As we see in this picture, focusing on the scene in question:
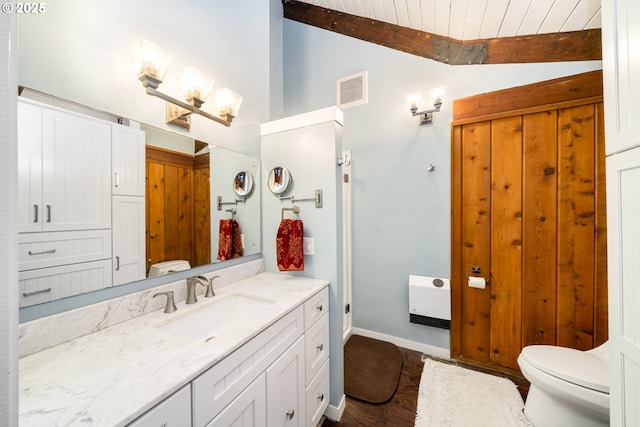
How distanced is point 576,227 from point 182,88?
2.65 metres

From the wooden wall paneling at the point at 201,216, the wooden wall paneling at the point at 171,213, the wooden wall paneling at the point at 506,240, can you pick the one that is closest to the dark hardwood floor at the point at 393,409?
the wooden wall paneling at the point at 506,240

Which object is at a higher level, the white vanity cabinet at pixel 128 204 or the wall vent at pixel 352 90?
the wall vent at pixel 352 90

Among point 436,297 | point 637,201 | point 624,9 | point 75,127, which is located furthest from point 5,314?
point 436,297

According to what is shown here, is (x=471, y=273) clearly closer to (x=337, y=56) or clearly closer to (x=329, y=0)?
(x=337, y=56)

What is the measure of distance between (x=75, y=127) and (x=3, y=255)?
0.90 metres

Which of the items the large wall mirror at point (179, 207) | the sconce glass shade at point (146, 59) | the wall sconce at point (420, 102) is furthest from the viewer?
the wall sconce at point (420, 102)

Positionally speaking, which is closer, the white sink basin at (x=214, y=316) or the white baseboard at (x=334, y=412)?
the white sink basin at (x=214, y=316)

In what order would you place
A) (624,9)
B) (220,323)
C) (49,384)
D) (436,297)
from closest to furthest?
(49,384)
(624,9)
(220,323)
(436,297)

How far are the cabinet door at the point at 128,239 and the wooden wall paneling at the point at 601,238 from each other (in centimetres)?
270

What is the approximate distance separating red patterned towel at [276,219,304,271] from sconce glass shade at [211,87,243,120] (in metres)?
0.78

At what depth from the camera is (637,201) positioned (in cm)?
69

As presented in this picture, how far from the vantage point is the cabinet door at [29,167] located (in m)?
0.75

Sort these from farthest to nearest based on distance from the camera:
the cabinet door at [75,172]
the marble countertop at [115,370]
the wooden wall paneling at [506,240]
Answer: the wooden wall paneling at [506,240] < the cabinet door at [75,172] < the marble countertop at [115,370]

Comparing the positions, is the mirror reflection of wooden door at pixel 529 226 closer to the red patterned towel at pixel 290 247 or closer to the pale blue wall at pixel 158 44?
the red patterned towel at pixel 290 247
